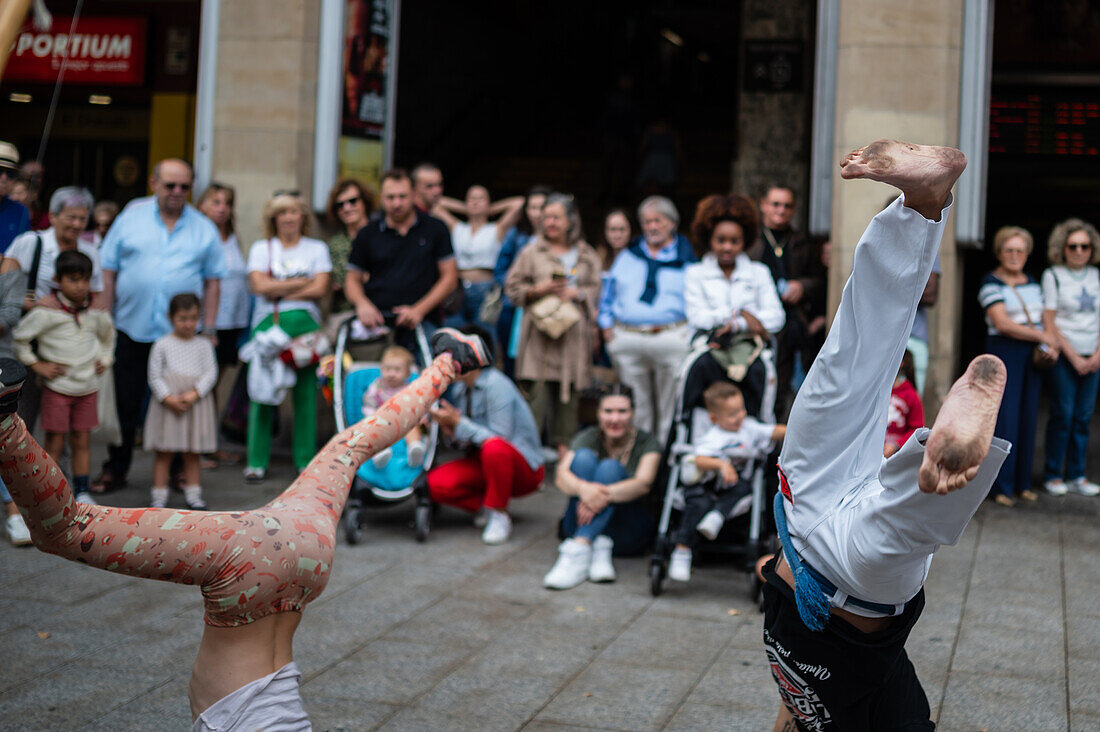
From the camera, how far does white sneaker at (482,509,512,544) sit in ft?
24.4

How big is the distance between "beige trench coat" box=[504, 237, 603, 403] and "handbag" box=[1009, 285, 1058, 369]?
3.06 m

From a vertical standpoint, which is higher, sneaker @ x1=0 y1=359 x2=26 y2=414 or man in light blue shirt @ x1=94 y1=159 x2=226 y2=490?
man in light blue shirt @ x1=94 y1=159 x2=226 y2=490

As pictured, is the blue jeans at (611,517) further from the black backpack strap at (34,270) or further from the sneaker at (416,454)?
the black backpack strap at (34,270)

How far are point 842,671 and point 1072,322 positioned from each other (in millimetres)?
6461

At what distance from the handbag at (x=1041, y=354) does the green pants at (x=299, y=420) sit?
16.6ft

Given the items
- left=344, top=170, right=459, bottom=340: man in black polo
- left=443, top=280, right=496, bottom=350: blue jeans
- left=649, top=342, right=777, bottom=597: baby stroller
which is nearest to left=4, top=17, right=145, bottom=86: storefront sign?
left=443, top=280, right=496, bottom=350: blue jeans

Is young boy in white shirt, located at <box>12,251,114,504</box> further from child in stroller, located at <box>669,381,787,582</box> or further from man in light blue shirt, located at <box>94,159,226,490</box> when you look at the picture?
child in stroller, located at <box>669,381,787,582</box>

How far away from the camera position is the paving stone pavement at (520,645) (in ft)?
15.4

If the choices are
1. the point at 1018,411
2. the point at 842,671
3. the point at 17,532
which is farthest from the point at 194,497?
the point at 1018,411

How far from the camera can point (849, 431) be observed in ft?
9.76

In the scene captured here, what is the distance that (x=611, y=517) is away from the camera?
23.2ft

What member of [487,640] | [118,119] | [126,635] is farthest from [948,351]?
[118,119]

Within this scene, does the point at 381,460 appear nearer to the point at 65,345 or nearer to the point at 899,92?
the point at 65,345

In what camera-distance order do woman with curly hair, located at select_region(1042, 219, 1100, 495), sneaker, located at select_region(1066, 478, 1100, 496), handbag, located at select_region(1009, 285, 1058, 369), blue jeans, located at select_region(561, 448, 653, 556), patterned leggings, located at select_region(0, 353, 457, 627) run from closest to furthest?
patterned leggings, located at select_region(0, 353, 457, 627) → blue jeans, located at select_region(561, 448, 653, 556) → handbag, located at select_region(1009, 285, 1058, 369) → woman with curly hair, located at select_region(1042, 219, 1100, 495) → sneaker, located at select_region(1066, 478, 1100, 496)
